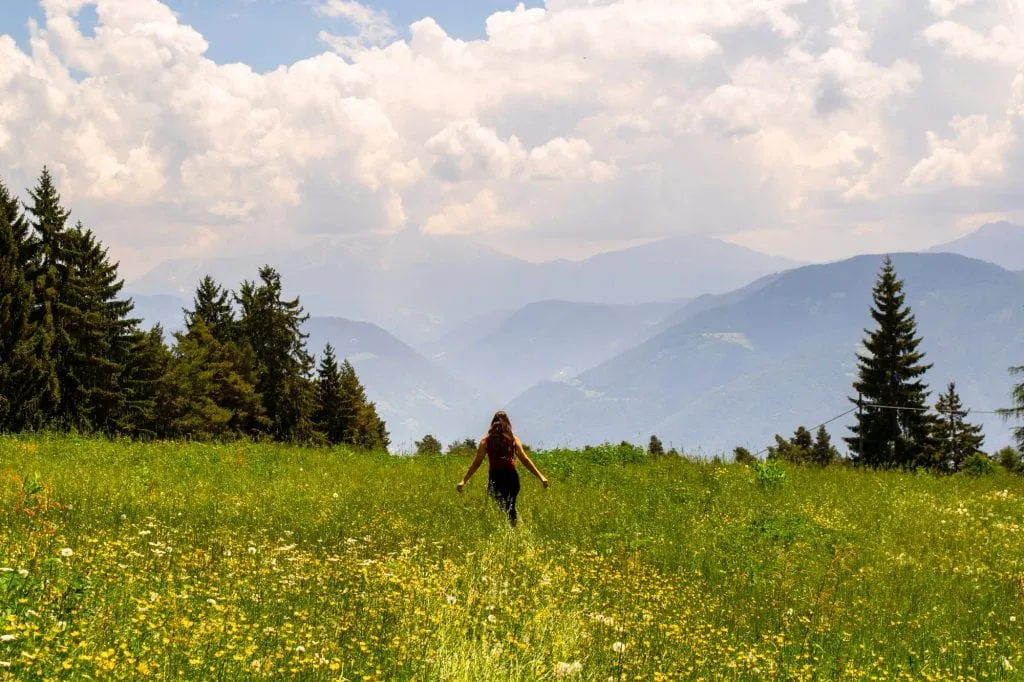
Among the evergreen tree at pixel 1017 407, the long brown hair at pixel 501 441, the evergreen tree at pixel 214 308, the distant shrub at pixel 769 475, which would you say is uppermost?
the evergreen tree at pixel 214 308

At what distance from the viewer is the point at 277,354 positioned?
6016 cm

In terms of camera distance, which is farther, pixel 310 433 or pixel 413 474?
pixel 310 433

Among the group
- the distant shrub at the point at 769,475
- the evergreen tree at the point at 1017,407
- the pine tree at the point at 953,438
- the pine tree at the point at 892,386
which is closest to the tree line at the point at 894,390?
the pine tree at the point at 892,386

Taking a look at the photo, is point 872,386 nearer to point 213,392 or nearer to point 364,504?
point 213,392

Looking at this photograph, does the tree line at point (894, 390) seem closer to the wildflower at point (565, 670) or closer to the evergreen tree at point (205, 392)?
the evergreen tree at point (205, 392)

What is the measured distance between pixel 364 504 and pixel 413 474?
314 cm

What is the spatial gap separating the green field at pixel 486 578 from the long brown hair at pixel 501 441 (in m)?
0.87

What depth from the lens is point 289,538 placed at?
889 cm

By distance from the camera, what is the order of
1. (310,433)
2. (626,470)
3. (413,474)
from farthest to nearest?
(310,433), (626,470), (413,474)

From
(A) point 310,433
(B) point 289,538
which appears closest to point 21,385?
(A) point 310,433

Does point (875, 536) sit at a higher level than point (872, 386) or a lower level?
lower

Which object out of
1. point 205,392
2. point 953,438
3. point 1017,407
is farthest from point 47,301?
point 953,438

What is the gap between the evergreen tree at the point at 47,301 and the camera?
3900 cm

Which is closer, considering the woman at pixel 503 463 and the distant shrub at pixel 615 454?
the woman at pixel 503 463
